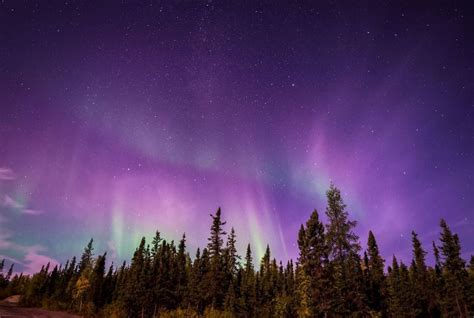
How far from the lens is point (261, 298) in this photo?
61.4m

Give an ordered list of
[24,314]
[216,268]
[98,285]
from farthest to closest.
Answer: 1. [98,285]
2. [216,268]
3. [24,314]

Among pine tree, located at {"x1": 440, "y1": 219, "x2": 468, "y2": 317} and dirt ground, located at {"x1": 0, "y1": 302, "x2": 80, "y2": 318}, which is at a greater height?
pine tree, located at {"x1": 440, "y1": 219, "x2": 468, "y2": 317}

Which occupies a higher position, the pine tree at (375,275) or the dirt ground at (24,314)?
the pine tree at (375,275)

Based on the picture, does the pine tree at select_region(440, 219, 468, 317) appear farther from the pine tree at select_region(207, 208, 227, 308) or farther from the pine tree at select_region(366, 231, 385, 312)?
the pine tree at select_region(207, 208, 227, 308)

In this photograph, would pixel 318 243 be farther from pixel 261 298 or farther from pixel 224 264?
pixel 261 298

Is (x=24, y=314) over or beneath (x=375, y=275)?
beneath

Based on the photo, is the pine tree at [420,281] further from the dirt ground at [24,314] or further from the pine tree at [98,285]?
the pine tree at [98,285]

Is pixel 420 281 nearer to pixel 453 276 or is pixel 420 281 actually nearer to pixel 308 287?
pixel 453 276

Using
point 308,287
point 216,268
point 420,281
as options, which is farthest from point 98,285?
point 420,281

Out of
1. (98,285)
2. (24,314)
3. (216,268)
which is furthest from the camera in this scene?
(98,285)

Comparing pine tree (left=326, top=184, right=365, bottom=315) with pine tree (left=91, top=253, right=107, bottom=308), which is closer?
Result: pine tree (left=326, top=184, right=365, bottom=315)

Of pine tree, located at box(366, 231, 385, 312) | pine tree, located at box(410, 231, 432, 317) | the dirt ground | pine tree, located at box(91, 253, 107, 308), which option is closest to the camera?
the dirt ground

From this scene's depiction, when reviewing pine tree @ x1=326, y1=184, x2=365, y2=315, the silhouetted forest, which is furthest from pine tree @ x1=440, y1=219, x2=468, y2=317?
pine tree @ x1=326, y1=184, x2=365, y2=315

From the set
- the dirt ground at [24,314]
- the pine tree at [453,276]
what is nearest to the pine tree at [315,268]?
the dirt ground at [24,314]
